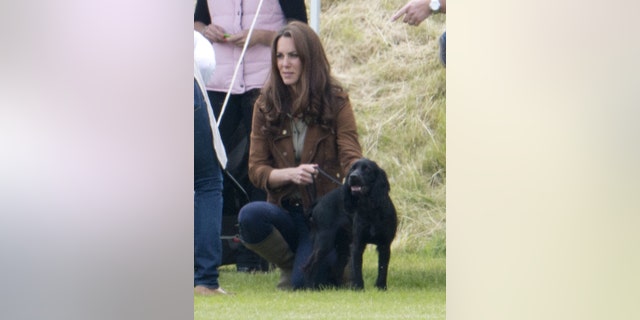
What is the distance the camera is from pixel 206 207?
4875 millimetres

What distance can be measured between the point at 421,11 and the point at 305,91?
62 cm

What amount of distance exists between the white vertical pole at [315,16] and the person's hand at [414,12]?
0.33 metres

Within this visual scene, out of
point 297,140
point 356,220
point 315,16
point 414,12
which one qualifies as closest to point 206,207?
point 297,140

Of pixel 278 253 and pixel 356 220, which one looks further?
pixel 278 253

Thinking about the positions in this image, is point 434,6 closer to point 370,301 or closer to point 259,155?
point 259,155

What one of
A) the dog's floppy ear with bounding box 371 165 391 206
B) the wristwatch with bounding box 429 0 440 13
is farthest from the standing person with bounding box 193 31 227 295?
the wristwatch with bounding box 429 0 440 13

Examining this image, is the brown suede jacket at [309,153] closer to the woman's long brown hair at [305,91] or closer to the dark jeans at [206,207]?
the woman's long brown hair at [305,91]

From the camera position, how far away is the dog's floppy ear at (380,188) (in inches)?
190

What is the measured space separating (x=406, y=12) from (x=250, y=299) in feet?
4.72
